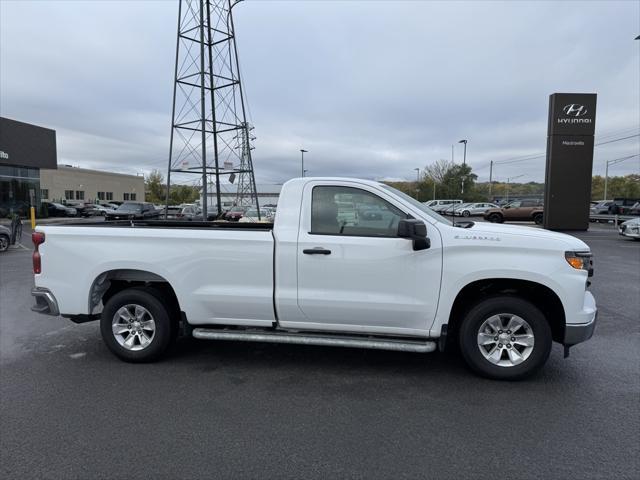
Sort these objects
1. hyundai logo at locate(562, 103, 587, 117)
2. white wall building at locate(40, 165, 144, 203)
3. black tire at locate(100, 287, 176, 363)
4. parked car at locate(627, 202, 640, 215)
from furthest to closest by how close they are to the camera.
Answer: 1. white wall building at locate(40, 165, 144, 203)
2. parked car at locate(627, 202, 640, 215)
3. hyundai logo at locate(562, 103, 587, 117)
4. black tire at locate(100, 287, 176, 363)

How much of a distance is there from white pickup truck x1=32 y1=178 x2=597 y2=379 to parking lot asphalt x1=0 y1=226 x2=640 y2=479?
1.21 ft

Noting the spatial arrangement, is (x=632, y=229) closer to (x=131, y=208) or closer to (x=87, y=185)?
(x=131, y=208)

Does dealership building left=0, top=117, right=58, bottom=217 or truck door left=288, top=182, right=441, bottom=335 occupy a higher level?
dealership building left=0, top=117, right=58, bottom=217

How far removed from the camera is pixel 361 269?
4312 millimetres

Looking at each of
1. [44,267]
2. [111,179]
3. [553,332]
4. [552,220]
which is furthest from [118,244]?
[111,179]

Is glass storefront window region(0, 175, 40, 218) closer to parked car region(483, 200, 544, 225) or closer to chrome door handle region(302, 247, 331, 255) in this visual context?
parked car region(483, 200, 544, 225)

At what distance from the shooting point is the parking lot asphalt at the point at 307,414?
300 cm

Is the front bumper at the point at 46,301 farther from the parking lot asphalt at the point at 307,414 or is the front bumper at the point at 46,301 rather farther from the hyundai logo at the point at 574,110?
the hyundai logo at the point at 574,110

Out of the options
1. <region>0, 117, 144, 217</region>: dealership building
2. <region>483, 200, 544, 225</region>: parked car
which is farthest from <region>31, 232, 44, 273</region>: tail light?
<region>483, 200, 544, 225</region>: parked car

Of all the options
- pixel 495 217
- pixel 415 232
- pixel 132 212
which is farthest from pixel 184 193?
pixel 415 232

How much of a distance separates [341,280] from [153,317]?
2.03 metres

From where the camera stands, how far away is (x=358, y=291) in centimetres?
435

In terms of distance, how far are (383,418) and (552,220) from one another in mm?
25220

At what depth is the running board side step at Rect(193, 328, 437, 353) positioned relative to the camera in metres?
4.23
